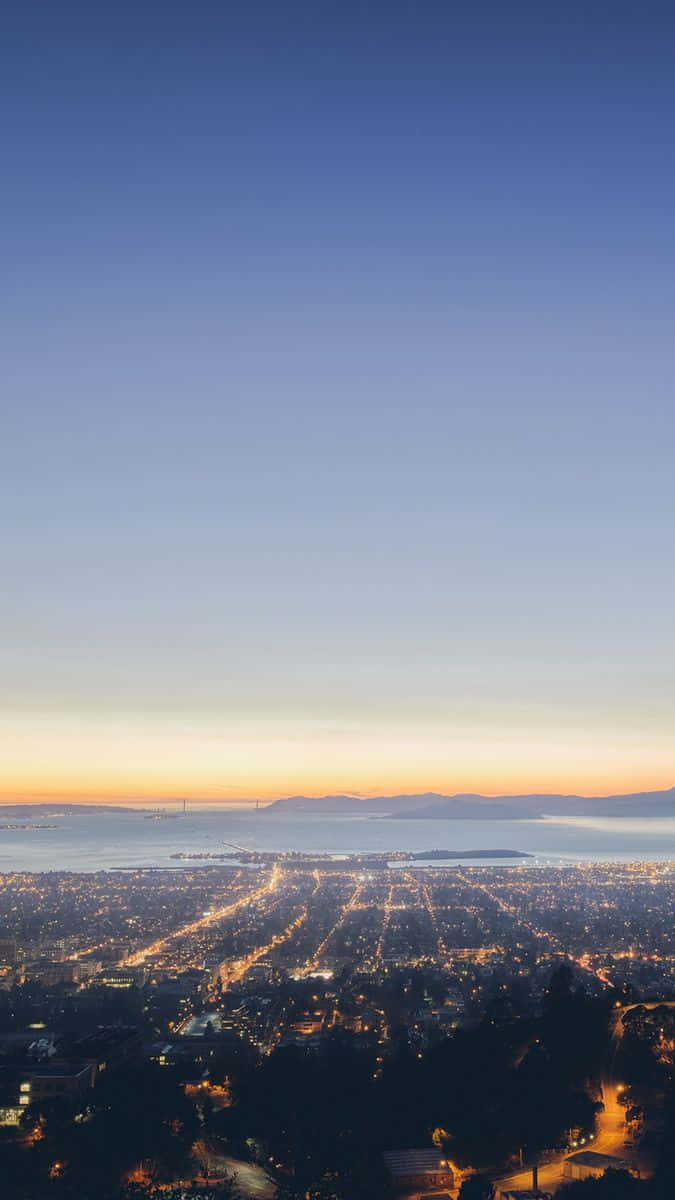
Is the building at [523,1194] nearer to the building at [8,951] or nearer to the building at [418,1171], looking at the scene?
the building at [418,1171]

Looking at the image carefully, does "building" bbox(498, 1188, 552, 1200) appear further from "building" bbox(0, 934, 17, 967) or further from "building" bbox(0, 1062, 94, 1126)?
"building" bbox(0, 934, 17, 967)

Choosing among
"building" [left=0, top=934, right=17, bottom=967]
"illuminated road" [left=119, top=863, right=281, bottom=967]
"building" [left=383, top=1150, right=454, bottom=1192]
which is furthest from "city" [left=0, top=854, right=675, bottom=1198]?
"illuminated road" [left=119, top=863, right=281, bottom=967]

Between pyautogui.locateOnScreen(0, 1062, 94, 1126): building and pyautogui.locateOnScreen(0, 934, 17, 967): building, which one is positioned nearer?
pyautogui.locateOnScreen(0, 1062, 94, 1126): building

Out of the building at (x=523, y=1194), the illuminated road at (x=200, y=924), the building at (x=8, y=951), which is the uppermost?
the building at (x=523, y=1194)

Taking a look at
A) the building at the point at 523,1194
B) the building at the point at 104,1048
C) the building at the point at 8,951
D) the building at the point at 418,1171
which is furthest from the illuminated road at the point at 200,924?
the building at the point at 523,1194

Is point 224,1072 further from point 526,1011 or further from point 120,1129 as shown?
point 526,1011

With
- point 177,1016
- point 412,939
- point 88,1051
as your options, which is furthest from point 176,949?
point 88,1051
